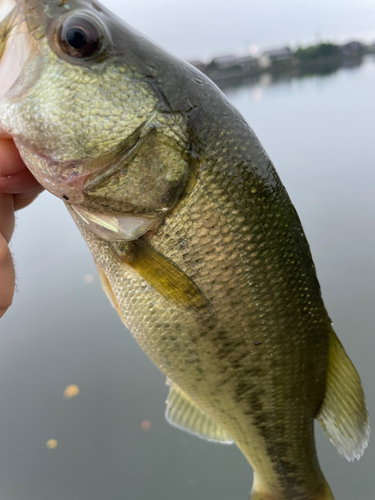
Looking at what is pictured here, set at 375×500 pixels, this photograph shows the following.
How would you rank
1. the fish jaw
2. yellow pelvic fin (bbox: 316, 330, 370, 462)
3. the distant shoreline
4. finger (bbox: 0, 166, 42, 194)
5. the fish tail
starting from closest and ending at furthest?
the fish jaw → finger (bbox: 0, 166, 42, 194) → yellow pelvic fin (bbox: 316, 330, 370, 462) → the fish tail → the distant shoreline

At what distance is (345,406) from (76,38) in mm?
999

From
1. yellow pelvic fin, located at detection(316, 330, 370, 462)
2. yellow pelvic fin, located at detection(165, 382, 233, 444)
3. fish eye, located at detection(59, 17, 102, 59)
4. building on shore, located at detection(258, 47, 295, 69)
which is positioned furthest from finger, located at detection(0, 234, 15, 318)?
building on shore, located at detection(258, 47, 295, 69)

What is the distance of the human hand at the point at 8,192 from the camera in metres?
0.58

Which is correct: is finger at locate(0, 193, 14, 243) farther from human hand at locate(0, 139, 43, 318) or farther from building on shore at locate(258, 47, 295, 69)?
building on shore at locate(258, 47, 295, 69)

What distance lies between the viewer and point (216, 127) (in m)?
0.62

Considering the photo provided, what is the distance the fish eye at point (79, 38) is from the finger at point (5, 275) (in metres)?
0.38

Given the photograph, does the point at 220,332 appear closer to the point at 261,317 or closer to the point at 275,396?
the point at 261,317

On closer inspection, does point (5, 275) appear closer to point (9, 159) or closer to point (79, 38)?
point (9, 159)

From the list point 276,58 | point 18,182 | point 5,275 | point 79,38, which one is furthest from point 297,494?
point 276,58

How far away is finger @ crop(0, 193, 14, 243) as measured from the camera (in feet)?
2.21

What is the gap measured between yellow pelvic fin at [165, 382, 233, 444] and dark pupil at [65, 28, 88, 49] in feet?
2.84

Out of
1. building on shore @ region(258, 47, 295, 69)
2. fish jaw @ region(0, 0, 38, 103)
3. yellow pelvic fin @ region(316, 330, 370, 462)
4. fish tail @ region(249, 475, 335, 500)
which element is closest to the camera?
fish jaw @ region(0, 0, 38, 103)

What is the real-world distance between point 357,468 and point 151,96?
2.00m

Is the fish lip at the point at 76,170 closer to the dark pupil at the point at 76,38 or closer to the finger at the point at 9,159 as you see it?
the finger at the point at 9,159
